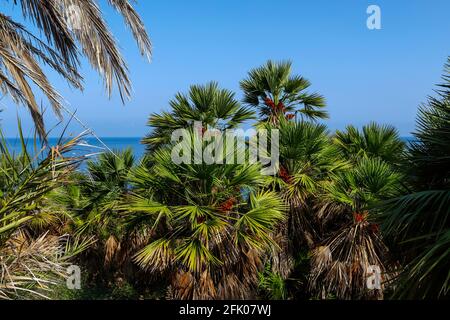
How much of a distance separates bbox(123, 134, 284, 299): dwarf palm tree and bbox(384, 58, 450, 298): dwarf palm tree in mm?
2784

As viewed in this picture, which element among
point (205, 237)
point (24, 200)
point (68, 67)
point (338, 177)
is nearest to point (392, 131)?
point (338, 177)

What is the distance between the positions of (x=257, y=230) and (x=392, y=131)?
5.27 meters

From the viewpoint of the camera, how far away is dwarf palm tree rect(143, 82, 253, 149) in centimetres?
947

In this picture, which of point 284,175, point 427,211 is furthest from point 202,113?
point 427,211

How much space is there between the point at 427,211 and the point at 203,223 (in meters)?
3.66

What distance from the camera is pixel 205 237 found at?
679 cm

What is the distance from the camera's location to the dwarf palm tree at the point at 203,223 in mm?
6941

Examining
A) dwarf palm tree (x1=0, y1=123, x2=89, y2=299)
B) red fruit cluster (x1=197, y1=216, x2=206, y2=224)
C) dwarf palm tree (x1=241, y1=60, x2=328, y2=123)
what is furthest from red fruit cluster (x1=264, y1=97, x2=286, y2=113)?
dwarf palm tree (x1=0, y1=123, x2=89, y2=299)

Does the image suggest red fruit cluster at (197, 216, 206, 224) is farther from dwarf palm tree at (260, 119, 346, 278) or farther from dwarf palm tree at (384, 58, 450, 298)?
dwarf palm tree at (384, 58, 450, 298)

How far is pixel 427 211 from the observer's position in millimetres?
4195

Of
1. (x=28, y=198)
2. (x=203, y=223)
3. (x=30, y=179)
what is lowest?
(x=203, y=223)

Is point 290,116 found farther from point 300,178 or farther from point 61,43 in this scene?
point 61,43
